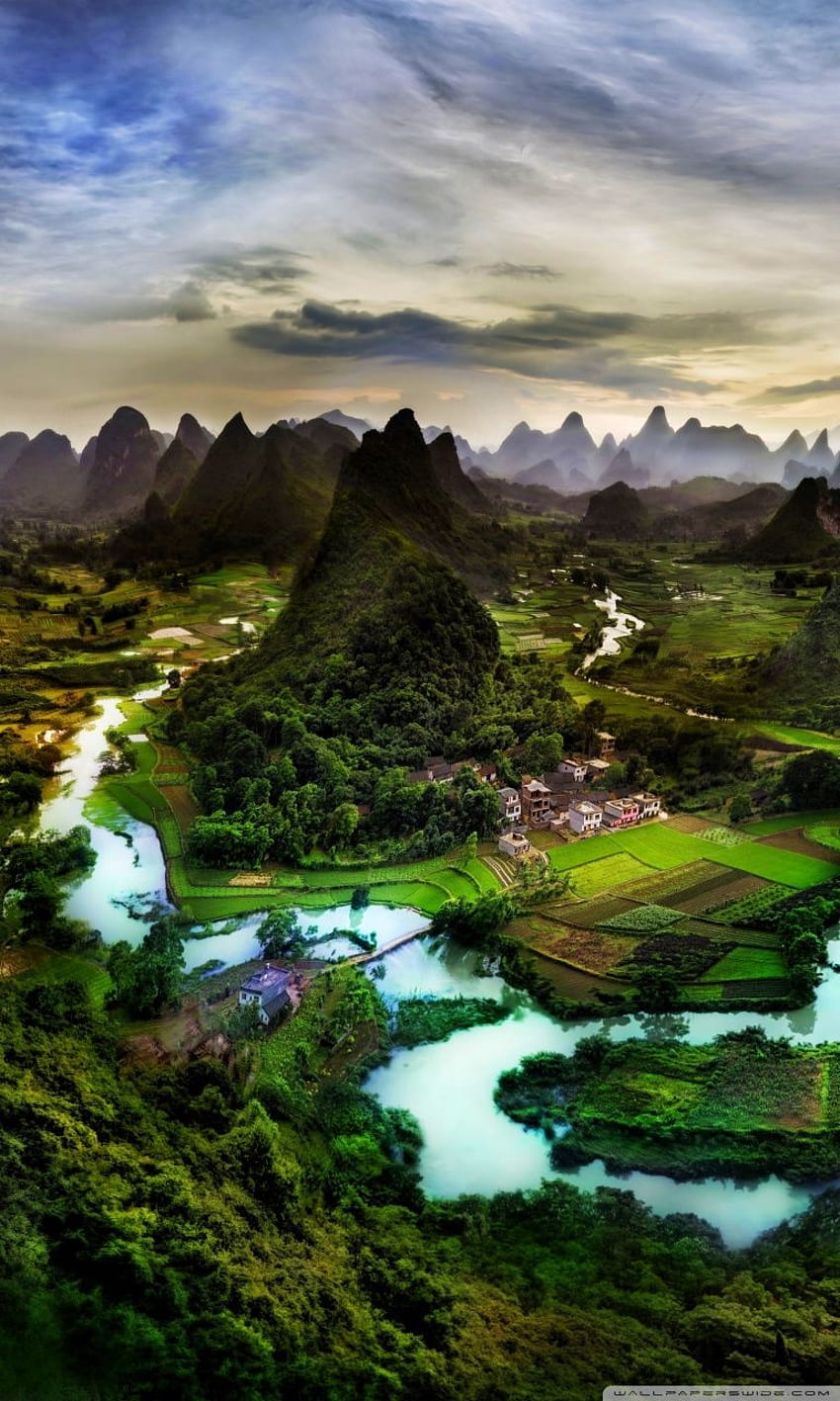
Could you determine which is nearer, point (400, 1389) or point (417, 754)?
point (400, 1389)

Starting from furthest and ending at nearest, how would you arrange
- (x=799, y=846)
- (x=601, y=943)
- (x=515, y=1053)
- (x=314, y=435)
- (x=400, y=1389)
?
(x=314, y=435) → (x=799, y=846) → (x=601, y=943) → (x=515, y=1053) → (x=400, y=1389)

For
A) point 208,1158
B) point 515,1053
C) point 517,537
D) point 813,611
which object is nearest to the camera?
point 208,1158

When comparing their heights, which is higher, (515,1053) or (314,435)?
(314,435)

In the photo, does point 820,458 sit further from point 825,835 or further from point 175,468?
point 825,835

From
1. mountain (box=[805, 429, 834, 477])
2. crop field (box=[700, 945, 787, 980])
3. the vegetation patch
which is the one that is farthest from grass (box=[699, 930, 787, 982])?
mountain (box=[805, 429, 834, 477])

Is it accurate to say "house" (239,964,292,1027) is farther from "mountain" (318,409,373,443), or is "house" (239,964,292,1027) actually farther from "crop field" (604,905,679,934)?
"mountain" (318,409,373,443)

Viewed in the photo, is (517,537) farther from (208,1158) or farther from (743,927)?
(208,1158)

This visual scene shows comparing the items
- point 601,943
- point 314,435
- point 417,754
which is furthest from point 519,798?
point 314,435
